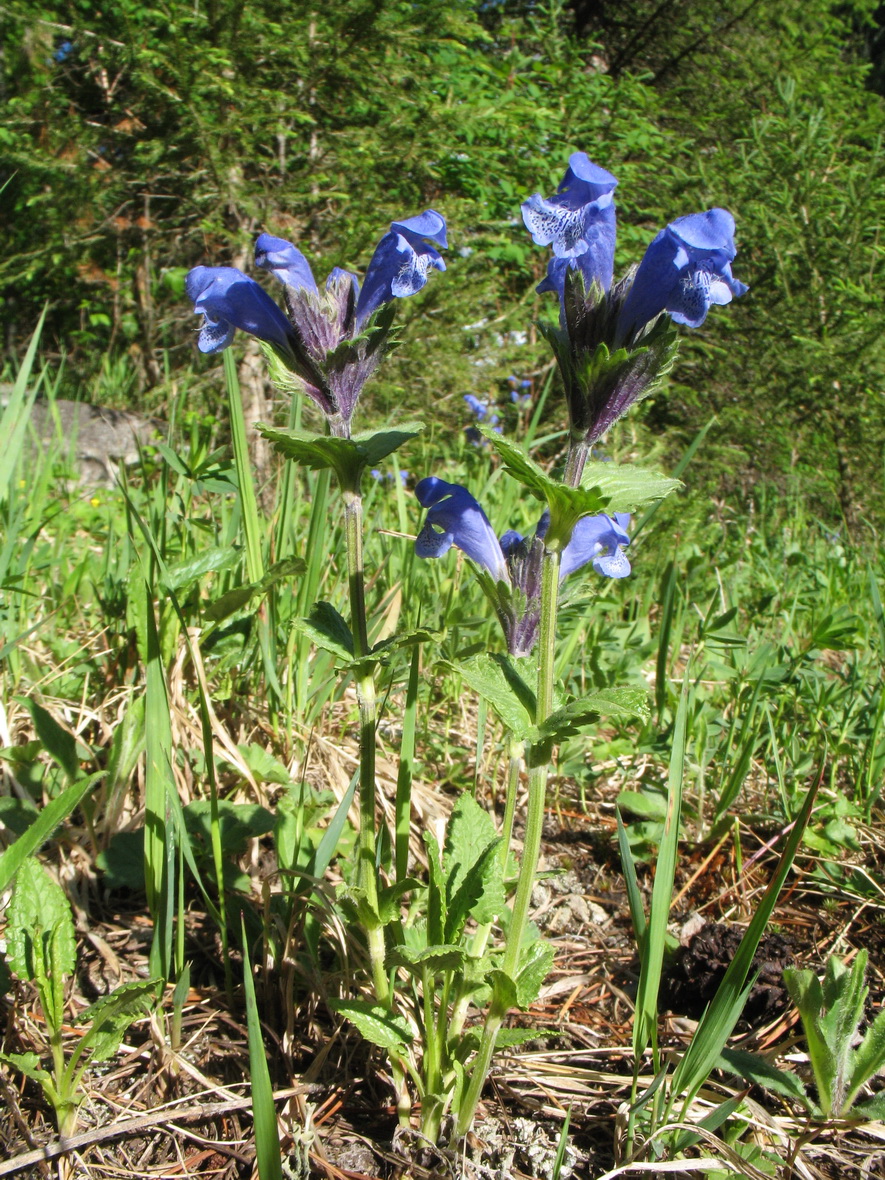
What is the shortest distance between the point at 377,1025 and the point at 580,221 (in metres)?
1.06

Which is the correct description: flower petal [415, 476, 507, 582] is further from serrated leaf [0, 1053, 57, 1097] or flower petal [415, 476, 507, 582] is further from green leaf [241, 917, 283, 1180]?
serrated leaf [0, 1053, 57, 1097]

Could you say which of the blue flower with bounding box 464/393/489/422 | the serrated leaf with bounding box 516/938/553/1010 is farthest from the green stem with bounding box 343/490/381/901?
the blue flower with bounding box 464/393/489/422

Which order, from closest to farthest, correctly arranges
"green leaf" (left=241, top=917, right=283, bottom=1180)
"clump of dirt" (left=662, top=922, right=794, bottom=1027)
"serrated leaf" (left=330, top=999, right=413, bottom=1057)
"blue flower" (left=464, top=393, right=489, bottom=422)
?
1. "green leaf" (left=241, top=917, right=283, bottom=1180)
2. "serrated leaf" (left=330, top=999, right=413, bottom=1057)
3. "clump of dirt" (left=662, top=922, right=794, bottom=1027)
4. "blue flower" (left=464, top=393, right=489, bottom=422)

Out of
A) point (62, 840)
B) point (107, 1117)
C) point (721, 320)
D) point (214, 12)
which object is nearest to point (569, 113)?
point (721, 320)

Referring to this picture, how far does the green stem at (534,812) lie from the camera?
0.98 metres

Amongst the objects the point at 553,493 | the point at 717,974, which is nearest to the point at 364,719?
the point at 553,493

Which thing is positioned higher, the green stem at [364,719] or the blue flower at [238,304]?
the blue flower at [238,304]

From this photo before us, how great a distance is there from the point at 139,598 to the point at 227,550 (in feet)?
0.65

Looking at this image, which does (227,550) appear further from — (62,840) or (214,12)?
(214,12)

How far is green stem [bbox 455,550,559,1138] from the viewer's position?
38.5 inches

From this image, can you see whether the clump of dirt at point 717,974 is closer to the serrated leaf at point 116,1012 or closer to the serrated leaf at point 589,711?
the serrated leaf at point 589,711

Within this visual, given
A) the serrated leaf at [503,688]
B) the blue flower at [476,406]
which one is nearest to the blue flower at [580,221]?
the serrated leaf at [503,688]

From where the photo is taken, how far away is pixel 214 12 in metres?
4.35

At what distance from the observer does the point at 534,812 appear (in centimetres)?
104
